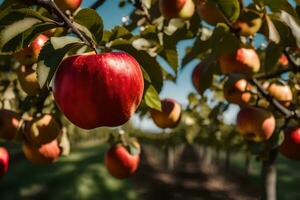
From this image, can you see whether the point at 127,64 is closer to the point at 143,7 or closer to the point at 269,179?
the point at 143,7

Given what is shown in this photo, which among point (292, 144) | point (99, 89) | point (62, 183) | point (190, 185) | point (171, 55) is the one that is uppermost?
point (99, 89)

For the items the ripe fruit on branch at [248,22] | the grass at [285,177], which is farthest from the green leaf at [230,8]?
the grass at [285,177]

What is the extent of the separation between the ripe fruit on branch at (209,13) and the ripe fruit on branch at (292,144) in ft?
2.93

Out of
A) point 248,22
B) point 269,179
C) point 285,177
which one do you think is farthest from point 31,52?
point 285,177

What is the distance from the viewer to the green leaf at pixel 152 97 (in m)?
1.57

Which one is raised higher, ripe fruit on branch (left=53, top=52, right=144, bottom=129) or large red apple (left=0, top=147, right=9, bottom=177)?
ripe fruit on branch (left=53, top=52, right=144, bottom=129)

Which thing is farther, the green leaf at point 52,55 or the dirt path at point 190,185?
the dirt path at point 190,185

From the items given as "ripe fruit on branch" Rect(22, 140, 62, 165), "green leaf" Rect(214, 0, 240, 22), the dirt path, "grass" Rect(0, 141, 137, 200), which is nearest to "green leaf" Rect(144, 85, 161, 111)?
"green leaf" Rect(214, 0, 240, 22)

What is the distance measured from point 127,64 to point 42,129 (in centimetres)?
101

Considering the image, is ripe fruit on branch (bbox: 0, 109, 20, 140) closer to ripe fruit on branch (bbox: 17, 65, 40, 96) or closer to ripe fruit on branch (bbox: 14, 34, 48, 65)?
ripe fruit on branch (bbox: 17, 65, 40, 96)

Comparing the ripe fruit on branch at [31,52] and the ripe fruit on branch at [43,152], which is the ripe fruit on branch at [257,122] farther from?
the ripe fruit on branch at [31,52]

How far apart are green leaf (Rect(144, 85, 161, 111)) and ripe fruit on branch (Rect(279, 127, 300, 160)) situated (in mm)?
1314

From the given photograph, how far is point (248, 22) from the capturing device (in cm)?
215

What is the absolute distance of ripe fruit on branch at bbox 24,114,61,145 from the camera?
209 cm
